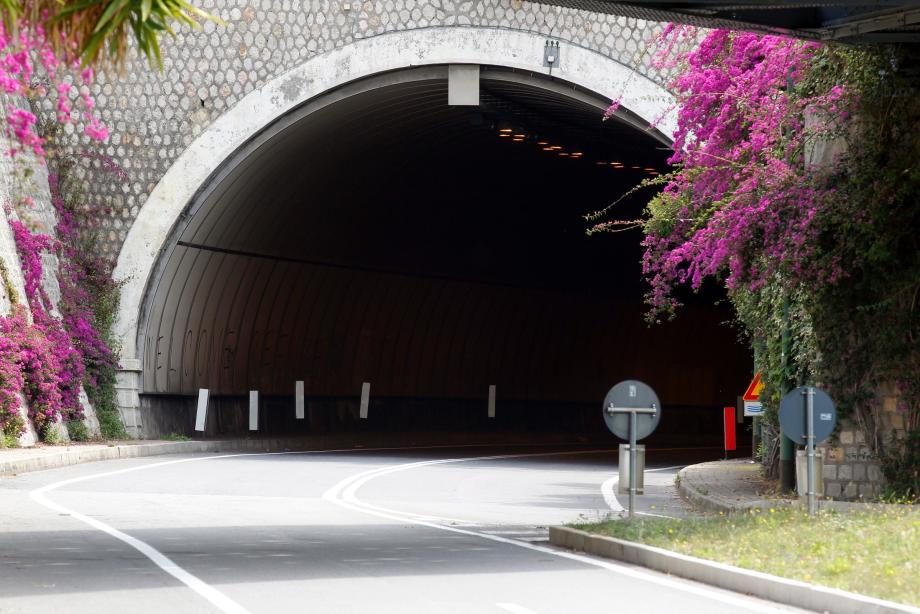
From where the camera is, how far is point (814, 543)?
11.2m

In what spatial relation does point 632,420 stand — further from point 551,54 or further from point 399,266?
point 399,266

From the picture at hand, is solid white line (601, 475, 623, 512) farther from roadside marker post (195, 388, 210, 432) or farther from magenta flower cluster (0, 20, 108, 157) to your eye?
roadside marker post (195, 388, 210, 432)

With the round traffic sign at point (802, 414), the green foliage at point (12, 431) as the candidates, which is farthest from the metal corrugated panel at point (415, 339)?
the round traffic sign at point (802, 414)

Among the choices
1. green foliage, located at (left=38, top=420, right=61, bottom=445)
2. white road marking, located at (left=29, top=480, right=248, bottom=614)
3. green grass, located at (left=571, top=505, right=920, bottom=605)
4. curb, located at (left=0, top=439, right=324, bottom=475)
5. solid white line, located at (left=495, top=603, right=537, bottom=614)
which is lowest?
solid white line, located at (left=495, top=603, right=537, bottom=614)

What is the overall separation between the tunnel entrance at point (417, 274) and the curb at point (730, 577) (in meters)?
13.9

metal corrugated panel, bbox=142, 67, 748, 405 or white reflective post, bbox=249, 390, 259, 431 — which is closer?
metal corrugated panel, bbox=142, 67, 748, 405

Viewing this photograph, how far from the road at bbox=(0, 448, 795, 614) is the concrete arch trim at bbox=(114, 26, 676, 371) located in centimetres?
611

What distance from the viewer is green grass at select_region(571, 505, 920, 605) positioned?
377 inches

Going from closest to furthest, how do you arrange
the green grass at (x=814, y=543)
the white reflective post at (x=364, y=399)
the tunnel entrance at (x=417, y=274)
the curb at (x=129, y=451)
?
the green grass at (x=814, y=543), the curb at (x=129, y=451), the tunnel entrance at (x=417, y=274), the white reflective post at (x=364, y=399)

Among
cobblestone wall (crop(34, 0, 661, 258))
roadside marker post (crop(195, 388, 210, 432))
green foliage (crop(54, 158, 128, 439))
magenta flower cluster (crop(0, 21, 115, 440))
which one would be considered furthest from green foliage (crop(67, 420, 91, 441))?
cobblestone wall (crop(34, 0, 661, 258))

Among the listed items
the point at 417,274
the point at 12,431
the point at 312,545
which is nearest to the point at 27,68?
the point at 312,545

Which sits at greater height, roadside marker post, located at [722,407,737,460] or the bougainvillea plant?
the bougainvillea plant

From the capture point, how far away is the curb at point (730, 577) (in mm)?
8891

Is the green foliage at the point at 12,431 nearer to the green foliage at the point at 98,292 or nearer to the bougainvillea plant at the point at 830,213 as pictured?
the green foliage at the point at 98,292
